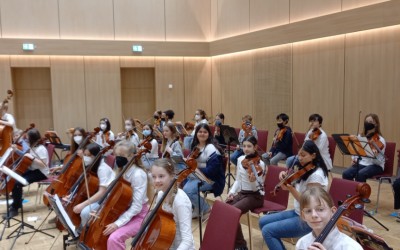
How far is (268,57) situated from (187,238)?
7141mm

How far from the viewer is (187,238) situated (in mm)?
2770

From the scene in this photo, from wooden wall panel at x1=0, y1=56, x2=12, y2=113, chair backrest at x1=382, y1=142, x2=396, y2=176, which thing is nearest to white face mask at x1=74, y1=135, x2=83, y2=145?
chair backrest at x1=382, y1=142, x2=396, y2=176

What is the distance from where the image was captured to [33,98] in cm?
999

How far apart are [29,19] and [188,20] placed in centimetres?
416

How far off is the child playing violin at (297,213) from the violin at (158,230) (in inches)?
39.2

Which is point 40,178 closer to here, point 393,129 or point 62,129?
point 62,129

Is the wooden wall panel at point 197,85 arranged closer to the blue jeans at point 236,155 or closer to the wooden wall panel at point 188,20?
the wooden wall panel at point 188,20

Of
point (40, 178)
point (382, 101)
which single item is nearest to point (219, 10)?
point (382, 101)

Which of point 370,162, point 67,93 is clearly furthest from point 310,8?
point 67,93

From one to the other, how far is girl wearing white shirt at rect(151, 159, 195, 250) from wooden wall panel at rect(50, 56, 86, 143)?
741 centimetres

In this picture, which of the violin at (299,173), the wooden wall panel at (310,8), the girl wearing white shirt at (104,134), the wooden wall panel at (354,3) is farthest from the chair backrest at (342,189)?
the girl wearing white shirt at (104,134)

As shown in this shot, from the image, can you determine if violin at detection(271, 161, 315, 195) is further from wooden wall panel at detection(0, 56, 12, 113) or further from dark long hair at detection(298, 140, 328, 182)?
wooden wall panel at detection(0, 56, 12, 113)

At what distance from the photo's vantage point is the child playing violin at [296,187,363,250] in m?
2.08

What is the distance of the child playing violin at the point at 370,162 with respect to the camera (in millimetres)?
5215
